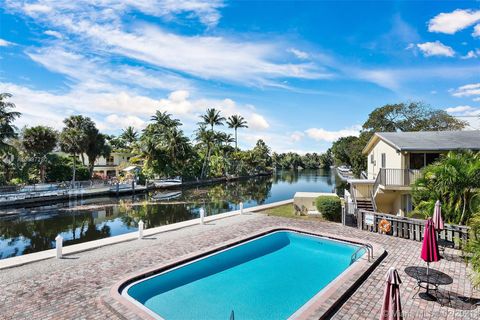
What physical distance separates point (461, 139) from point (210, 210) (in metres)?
20.2

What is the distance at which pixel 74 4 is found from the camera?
13.0 meters

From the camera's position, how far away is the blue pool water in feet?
27.2

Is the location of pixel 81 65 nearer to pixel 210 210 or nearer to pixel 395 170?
pixel 210 210

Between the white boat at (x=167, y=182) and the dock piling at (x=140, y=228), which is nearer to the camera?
the dock piling at (x=140, y=228)

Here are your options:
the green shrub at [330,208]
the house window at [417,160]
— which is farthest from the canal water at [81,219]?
the house window at [417,160]

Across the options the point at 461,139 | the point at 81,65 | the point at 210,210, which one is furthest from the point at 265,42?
the point at 210,210

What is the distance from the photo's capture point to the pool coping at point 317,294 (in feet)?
23.3

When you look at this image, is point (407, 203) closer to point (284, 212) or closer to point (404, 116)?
point (284, 212)

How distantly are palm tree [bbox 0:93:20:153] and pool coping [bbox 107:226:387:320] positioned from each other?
3152 cm

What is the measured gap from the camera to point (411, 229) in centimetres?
1354

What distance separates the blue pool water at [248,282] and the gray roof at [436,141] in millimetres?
7985

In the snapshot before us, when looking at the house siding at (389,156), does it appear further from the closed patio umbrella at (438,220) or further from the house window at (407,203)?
the closed patio umbrella at (438,220)

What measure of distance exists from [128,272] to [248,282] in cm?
413

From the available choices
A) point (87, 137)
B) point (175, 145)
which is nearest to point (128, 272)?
point (87, 137)
